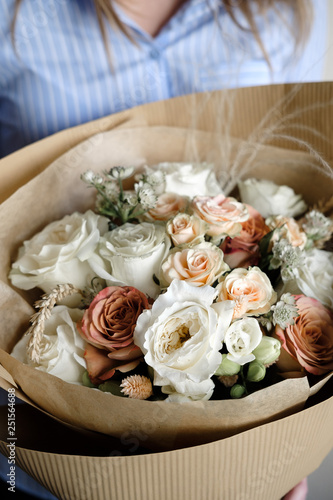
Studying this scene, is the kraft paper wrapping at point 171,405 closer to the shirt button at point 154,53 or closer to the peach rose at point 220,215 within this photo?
the peach rose at point 220,215

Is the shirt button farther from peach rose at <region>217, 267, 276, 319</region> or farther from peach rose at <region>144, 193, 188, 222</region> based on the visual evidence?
peach rose at <region>217, 267, 276, 319</region>

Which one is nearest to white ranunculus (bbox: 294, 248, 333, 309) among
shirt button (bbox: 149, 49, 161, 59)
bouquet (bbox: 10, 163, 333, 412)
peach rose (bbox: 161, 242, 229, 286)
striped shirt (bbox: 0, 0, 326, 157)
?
bouquet (bbox: 10, 163, 333, 412)

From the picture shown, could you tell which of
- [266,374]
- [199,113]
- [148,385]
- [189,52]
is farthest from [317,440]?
[189,52]

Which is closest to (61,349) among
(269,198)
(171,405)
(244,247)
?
(171,405)

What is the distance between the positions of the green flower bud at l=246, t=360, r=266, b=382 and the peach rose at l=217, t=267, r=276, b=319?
0.05 m

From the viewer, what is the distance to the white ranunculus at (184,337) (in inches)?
15.3

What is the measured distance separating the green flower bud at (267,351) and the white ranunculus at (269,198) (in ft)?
0.82

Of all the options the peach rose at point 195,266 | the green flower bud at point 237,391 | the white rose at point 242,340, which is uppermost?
the peach rose at point 195,266

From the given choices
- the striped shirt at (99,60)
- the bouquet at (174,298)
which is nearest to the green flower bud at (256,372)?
the bouquet at (174,298)

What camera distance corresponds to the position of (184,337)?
424mm

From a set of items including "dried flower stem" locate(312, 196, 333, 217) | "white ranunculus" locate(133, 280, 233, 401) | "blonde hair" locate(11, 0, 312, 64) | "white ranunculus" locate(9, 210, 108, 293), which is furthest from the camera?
"blonde hair" locate(11, 0, 312, 64)

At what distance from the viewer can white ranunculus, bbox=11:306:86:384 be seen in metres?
0.45

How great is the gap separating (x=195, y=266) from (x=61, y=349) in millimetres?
168

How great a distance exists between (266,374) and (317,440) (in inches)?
3.5
